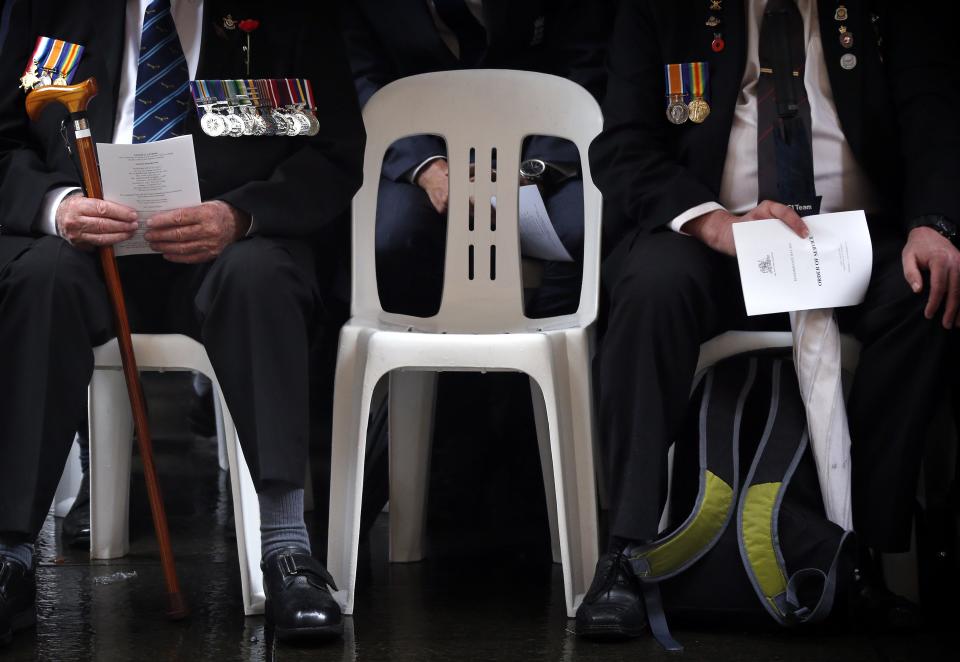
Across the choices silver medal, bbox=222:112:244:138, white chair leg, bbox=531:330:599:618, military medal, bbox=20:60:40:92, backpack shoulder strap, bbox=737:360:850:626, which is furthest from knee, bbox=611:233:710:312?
military medal, bbox=20:60:40:92

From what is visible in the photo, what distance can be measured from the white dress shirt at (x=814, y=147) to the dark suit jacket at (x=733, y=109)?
0.07ft

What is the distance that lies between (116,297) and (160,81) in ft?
1.61

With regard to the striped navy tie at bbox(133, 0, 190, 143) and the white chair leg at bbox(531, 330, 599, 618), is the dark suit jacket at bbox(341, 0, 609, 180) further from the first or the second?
the white chair leg at bbox(531, 330, 599, 618)

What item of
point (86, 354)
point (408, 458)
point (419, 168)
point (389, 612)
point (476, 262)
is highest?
point (419, 168)

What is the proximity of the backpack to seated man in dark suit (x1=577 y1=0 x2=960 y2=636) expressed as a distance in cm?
6

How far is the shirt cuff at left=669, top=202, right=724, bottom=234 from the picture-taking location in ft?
7.82

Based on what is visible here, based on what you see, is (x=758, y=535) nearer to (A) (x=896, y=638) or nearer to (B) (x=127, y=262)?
(A) (x=896, y=638)

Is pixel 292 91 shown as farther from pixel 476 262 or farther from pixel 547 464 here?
pixel 547 464

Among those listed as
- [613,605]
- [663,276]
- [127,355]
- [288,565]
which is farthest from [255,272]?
[613,605]

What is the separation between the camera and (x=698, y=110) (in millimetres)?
2520

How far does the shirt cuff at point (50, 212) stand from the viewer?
7.71 feet

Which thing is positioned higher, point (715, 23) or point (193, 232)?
point (715, 23)

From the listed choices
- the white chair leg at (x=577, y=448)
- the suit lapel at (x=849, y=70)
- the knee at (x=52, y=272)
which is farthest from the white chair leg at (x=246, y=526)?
the suit lapel at (x=849, y=70)

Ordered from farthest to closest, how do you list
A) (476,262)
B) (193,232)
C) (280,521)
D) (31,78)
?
(476,262) < (31,78) < (193,232) < (280,521)
